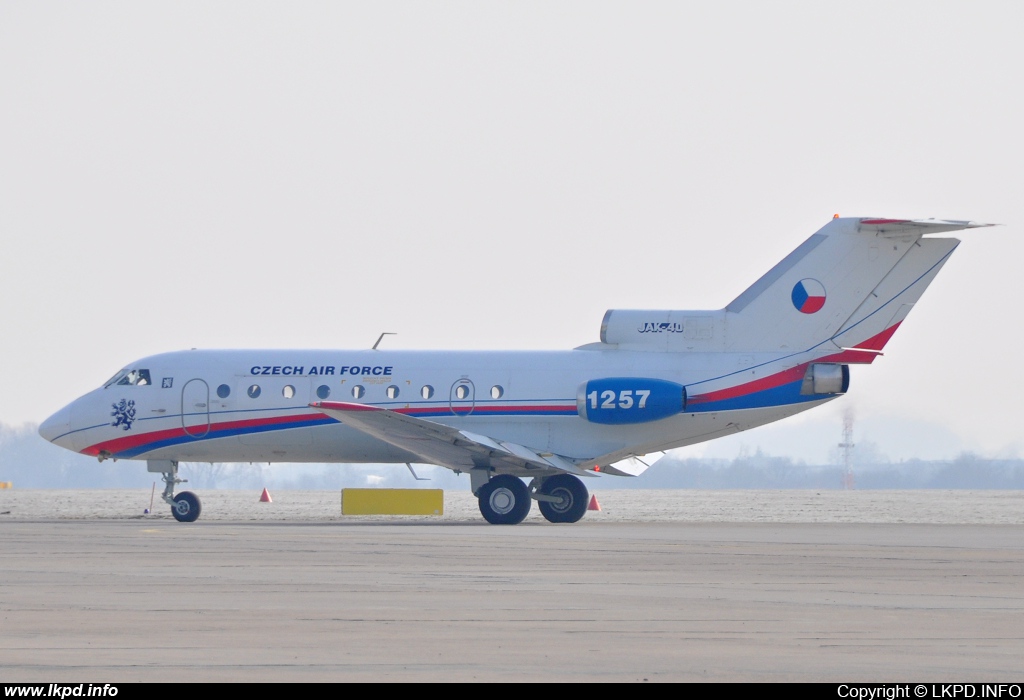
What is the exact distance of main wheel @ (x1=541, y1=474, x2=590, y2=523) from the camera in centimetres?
2988

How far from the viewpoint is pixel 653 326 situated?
29969 millimetres

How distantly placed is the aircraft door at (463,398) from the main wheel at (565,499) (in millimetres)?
2360

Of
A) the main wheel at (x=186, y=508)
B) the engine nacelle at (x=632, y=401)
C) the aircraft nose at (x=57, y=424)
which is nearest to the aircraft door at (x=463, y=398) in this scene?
the engine nacelle at (x=632, y=401)

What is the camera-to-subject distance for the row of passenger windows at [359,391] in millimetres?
29902

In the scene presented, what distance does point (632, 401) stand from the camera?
2895 cm

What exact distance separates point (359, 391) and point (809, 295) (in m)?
9.99

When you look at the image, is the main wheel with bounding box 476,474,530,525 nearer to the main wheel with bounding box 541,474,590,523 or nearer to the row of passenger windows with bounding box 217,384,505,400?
the main wheel with bounding box 541,474,590,523

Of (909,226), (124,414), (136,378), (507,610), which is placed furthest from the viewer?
(136,378)

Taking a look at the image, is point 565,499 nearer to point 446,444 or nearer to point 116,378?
point 446,444

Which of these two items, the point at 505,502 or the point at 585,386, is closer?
the point at 505,502

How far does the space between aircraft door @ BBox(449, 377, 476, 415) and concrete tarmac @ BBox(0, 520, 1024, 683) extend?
7.20 m

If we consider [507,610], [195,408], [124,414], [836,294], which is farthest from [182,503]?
[507,610]
